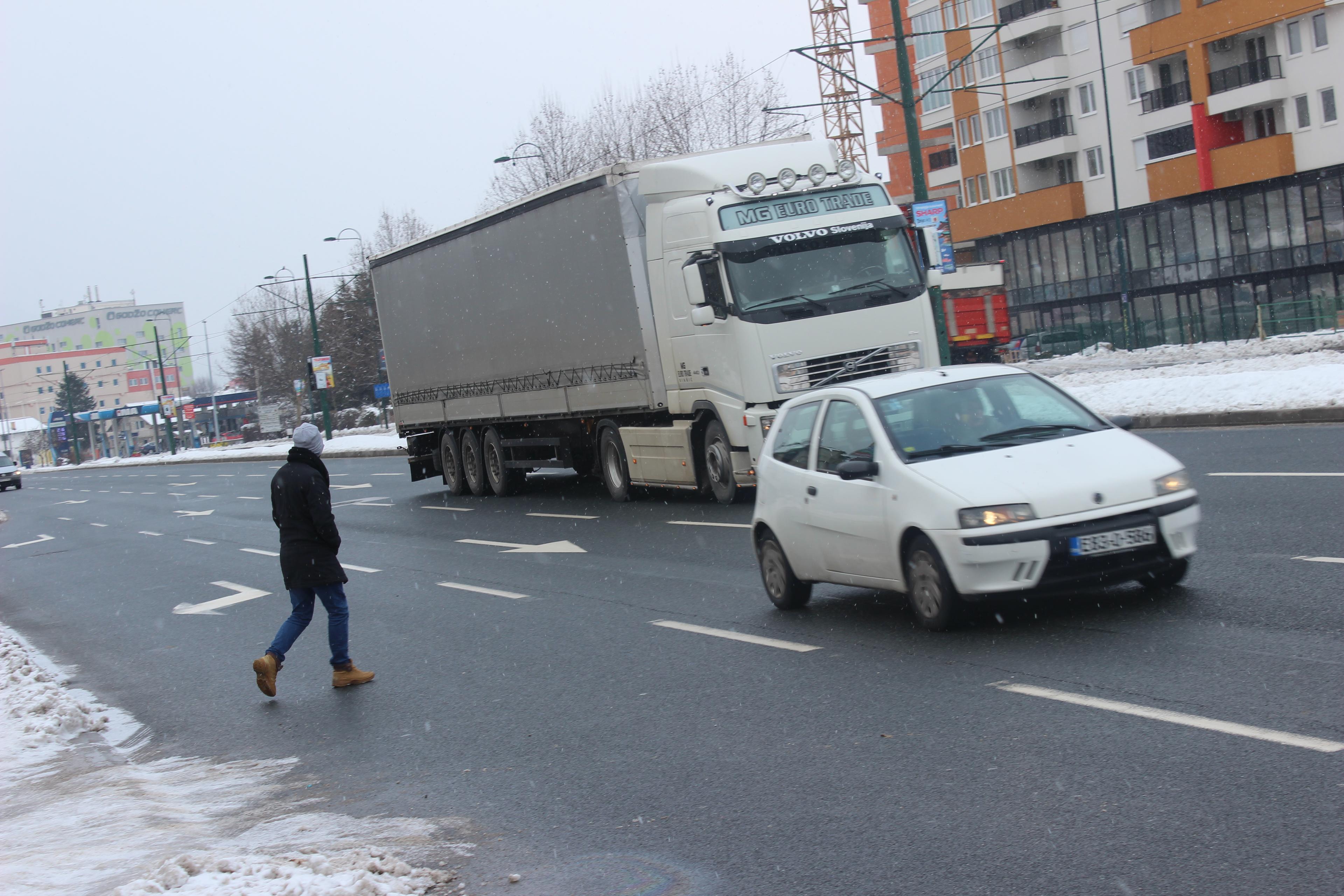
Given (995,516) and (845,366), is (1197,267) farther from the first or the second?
(995,516)

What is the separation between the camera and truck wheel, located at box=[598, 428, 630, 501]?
19.4 metres

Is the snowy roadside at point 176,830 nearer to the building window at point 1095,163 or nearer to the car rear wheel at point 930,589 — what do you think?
the car rear wheel at point 930,589

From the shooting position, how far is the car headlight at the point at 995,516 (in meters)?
7.61

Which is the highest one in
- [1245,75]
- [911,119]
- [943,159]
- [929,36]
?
[929,36]

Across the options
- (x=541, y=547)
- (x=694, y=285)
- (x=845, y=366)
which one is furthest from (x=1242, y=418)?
(x=541, y=547)

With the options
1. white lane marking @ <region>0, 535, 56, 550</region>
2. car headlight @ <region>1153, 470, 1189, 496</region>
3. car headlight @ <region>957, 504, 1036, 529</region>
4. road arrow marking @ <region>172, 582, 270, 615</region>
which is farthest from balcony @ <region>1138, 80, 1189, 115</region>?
car headlight @ <region>957, 504, 1036, 529</region>

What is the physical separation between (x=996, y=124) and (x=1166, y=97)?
33.1 ft

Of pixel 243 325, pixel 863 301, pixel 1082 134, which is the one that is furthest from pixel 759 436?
pixel 243 325

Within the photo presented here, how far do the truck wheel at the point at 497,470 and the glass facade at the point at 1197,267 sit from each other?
2737 cm

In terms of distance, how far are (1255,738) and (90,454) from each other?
514ft

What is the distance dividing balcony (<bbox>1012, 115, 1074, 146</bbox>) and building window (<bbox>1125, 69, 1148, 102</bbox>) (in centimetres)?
329

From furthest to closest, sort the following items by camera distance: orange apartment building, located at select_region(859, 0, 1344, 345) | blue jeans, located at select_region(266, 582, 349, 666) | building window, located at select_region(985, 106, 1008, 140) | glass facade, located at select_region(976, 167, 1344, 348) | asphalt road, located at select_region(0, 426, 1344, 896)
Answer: building window, located at select_region(985, 106, 1008, 140), orange apartment building, located at select_region(859, 0, 1344, 345), glass facade, located at select_region(976, 167, 1344, 348), blue jeans, located at select_region(266, 582, 349, 666), asphalt road, located at select_region(0, 426, 1344, 896)

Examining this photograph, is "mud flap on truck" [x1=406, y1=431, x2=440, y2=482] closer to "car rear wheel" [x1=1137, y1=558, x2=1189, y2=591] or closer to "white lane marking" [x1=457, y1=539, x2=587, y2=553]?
"white lane marking" [x1=457, y1=539, x2=587, y2=553]

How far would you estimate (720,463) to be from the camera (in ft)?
54.9
